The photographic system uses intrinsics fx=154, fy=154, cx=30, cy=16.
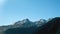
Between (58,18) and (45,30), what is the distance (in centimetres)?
189

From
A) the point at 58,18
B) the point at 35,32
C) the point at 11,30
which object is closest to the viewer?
the point at 58,18

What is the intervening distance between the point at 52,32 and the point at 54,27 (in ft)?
1.86

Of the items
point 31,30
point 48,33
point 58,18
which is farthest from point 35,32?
point 58,18

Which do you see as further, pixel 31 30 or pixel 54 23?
pixel 31 30

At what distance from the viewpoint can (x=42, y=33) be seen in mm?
16594

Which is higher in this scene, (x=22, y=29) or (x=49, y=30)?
(x=22, y=29)

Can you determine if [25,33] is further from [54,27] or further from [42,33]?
[54,27]

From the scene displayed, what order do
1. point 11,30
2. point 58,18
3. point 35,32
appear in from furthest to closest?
point 11,30 → point 35,32 → point 58,18

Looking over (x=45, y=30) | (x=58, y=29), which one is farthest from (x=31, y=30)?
(x=58, y=29)

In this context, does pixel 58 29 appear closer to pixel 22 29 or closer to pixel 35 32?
pixel 35 32

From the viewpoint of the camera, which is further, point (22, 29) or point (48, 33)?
point (22, 29)

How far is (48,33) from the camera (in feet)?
52.9

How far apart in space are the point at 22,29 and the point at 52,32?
3975 millimetres

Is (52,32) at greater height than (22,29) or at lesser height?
lesser
